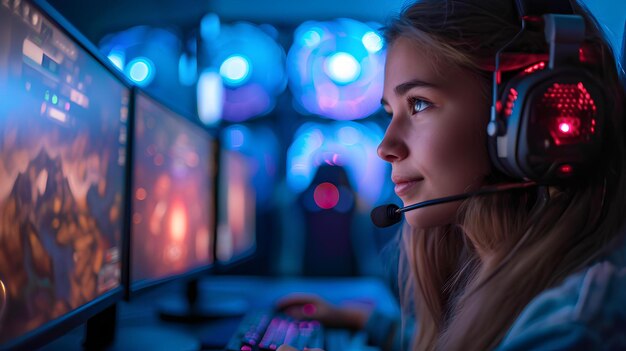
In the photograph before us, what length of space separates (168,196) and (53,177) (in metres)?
0.42

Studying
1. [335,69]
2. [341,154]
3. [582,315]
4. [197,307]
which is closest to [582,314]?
[582,315]

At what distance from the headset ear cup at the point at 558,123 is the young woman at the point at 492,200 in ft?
0.09

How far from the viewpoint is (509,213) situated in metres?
0.67

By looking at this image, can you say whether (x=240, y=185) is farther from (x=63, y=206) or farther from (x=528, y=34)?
(x=528, y=34)

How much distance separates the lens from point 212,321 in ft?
3.73

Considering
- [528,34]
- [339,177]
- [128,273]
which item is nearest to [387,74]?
[528,34]

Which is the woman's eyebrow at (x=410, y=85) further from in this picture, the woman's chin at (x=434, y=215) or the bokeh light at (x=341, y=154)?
the bokeh light at (x=341, y=154)

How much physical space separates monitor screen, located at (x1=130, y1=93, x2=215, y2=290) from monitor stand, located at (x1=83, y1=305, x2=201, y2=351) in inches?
3.6

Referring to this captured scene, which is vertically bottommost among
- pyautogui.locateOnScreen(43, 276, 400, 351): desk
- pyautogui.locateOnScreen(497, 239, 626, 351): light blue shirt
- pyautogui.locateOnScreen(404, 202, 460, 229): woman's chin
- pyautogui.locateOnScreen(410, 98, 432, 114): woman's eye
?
pyautogui.locateOnScreen(43, 276, 400, 351): desk

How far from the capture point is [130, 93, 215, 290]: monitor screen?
0.87m

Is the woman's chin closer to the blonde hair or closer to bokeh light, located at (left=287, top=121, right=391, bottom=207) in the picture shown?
the blonde hair

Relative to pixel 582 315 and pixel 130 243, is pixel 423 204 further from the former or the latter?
pixel 130 243

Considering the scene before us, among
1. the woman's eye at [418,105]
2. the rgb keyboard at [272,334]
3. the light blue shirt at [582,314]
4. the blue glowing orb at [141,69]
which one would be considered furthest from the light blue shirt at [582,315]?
the blue glowing orb at [141,69]

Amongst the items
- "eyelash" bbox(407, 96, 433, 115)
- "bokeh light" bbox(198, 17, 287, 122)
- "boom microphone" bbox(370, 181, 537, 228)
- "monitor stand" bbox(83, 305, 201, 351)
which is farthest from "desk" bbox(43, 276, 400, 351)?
"bokeh light" bbox(198, 17, 287, 122)
